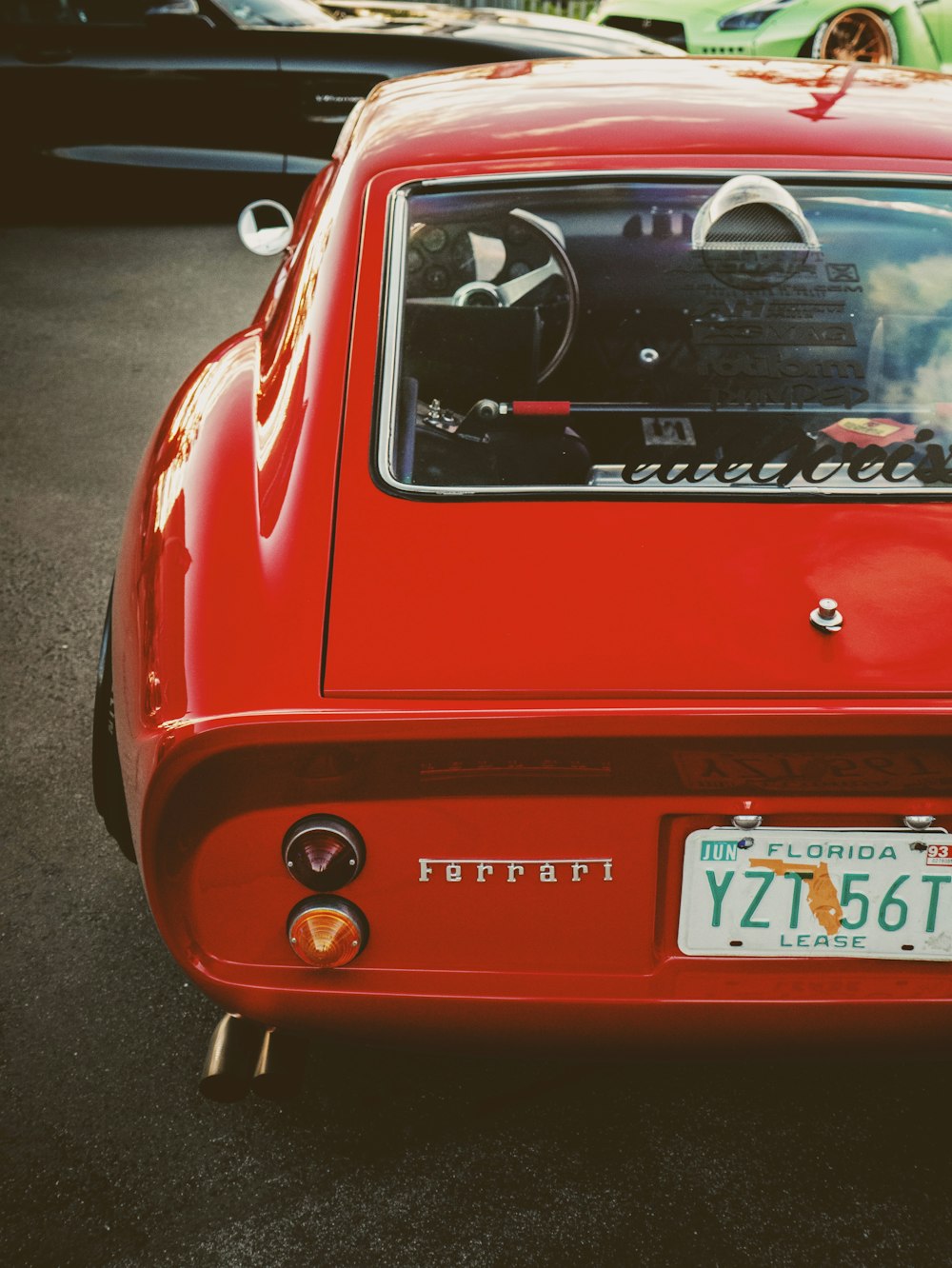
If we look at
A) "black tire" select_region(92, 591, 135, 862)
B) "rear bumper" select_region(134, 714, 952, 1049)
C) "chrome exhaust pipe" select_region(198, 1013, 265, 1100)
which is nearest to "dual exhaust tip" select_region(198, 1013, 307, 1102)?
"chrome exhaust pipe" select_region(198, 1013, 265, 1100)

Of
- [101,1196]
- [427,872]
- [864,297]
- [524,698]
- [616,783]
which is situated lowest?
[101,1196]

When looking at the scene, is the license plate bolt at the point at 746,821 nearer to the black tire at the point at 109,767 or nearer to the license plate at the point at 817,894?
the license plate at the point at 817,894

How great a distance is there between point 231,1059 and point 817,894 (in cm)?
85

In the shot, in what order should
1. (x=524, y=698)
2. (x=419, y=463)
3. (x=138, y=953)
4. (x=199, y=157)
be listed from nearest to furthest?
(x=524, y=698)
(x=419, y=463)
(x=138, y=953)
(x=199, y=157)

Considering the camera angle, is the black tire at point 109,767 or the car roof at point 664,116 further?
the black tire at point 109,767

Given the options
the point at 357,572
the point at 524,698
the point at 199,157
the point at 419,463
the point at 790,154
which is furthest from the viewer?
the point at 199,157

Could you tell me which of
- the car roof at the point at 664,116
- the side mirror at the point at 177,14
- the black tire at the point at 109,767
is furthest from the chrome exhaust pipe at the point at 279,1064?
the side mirror at the point at 177,14

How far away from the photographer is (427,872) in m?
1.47

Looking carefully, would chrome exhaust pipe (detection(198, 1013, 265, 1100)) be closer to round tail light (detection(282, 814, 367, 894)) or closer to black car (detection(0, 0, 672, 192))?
round tail light (detection(282, 814, 367, 894))

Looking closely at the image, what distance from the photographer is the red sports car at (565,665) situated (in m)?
1.39

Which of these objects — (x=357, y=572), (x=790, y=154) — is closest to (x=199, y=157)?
(x=790, y=154)

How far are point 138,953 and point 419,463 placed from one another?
→ 3.89 feet

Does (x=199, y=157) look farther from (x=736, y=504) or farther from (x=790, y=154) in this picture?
(x=736, y=504)

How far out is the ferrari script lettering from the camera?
4.79 ft
